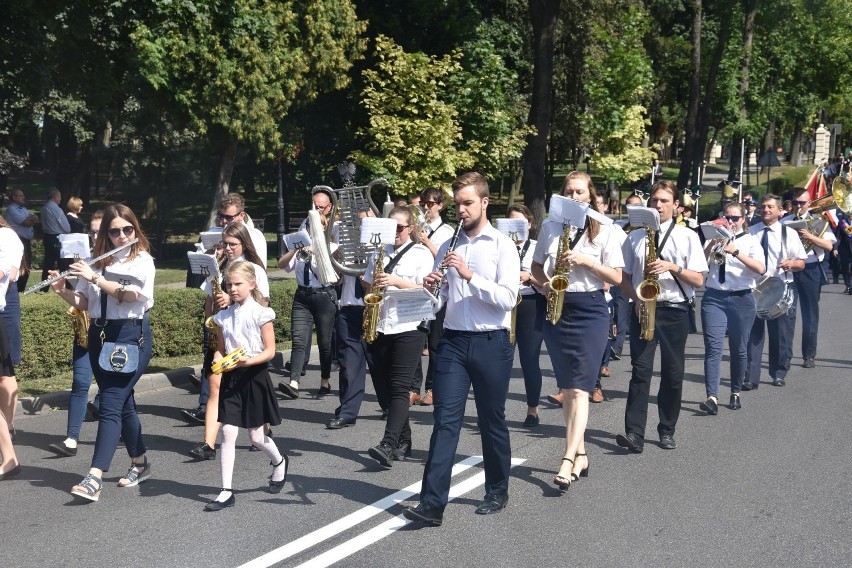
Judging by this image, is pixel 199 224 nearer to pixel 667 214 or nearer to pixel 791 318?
pixel 791 318

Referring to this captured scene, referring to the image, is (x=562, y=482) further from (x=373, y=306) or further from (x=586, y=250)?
(x=373, y=306)

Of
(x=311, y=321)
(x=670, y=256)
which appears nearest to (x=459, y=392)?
(x=670, y=256)

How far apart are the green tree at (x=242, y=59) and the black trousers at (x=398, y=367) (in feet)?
46.3

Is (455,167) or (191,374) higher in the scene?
(455,167)

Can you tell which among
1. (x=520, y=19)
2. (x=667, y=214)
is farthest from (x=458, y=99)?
(x=667, y=214)

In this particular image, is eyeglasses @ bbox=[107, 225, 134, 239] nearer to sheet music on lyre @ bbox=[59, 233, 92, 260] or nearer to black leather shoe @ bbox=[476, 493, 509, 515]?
sheet music on lyre @ bbox=[59, 233, 92, 260]

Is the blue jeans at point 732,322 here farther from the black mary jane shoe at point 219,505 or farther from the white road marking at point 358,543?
the black mary jane shoe at point 219,505

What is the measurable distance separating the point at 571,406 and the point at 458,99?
1982cm

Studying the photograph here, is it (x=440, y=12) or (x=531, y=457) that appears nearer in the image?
(x=531, y=457)

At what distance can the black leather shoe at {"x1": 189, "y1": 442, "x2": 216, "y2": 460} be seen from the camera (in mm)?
8391

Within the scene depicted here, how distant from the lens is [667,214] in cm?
865

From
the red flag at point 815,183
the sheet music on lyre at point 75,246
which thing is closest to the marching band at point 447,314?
the sheet music on lyre at point 75,246

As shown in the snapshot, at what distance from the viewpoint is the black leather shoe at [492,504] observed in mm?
6898

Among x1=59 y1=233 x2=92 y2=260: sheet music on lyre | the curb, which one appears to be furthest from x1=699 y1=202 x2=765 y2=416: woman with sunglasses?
x1=59 y1=233 x2=92 y2=260: sheet music on lyre
